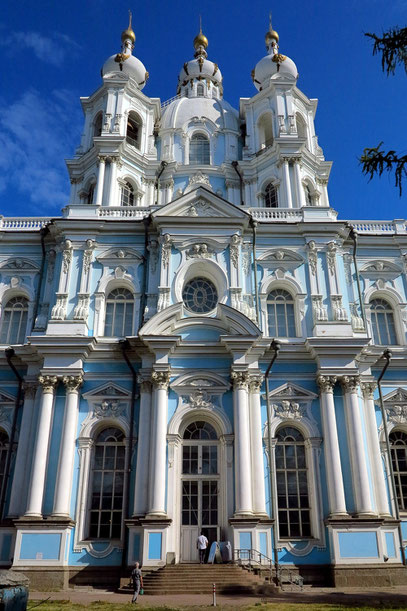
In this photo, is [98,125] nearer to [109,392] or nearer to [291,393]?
[109,392]

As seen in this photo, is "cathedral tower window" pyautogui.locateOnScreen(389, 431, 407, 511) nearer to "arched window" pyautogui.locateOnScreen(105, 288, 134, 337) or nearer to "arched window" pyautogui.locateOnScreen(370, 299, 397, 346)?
"arched window" pyautogui.locateOnScreen(370, 299, 397, 346)

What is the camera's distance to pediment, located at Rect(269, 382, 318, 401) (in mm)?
21438

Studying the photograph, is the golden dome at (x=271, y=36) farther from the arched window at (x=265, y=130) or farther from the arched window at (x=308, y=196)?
the arched window at (x=308, y=196)

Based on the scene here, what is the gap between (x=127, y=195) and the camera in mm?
29828

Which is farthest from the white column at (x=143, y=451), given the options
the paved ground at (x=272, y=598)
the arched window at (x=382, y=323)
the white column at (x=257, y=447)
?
the arched window at (x=382, y=323)

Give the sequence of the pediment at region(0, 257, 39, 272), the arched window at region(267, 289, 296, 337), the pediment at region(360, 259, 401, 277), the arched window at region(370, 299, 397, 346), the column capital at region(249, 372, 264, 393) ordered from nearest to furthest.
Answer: the column capital at region(249, 372, 264, 393)
the arched window at region(267, 289, 296, 337)
the arched window at region(370, 299, 397, 346)
the pediment at region(0, 257, 39, 272)
the pediment at region(360, 259, 401, 277)

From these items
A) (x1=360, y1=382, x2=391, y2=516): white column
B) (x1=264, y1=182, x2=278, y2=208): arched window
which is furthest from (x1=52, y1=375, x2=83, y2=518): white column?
(x1=264, y1=182, x2=278, y2=208): arched window

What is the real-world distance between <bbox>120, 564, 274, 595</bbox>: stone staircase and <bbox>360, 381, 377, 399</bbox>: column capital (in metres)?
8.18

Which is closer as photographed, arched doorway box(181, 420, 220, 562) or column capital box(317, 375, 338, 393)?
arched doorway box(181, 420, 220, 562)

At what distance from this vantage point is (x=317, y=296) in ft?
75.5

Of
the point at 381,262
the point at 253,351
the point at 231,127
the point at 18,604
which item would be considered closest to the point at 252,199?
the point at 231,127

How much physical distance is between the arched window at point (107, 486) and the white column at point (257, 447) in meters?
4.77

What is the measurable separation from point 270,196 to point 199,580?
63.1 ft

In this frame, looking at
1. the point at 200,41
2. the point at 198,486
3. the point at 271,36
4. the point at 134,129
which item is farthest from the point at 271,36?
the point at 198,486
